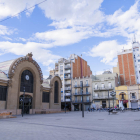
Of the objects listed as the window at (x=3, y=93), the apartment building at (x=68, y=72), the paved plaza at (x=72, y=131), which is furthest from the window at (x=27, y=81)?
the apartment building at (x=68, y=72)

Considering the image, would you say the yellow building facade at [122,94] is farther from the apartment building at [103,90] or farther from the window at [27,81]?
the window at [27,81]

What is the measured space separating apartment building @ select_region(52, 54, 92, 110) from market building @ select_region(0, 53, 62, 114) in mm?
15796

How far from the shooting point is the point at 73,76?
66.2m

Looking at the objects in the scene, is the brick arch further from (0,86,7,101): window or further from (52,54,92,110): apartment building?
(52,54,92,110): apartment building

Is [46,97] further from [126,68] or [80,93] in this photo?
[126,68]

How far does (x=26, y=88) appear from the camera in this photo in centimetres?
3744

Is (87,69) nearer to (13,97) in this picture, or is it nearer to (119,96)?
(119,96)

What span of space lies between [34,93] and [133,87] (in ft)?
112

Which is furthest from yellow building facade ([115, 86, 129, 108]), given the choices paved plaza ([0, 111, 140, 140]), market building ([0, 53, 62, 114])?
paved plaza ([0, 111, 140, 140])

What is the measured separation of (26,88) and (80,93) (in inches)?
1105

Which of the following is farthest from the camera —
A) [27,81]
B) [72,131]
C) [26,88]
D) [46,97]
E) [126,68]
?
[126,68]

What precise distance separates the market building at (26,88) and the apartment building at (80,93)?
576 inches

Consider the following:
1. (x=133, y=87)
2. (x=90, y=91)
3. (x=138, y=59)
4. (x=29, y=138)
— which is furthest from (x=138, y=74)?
(x=29, y=138)

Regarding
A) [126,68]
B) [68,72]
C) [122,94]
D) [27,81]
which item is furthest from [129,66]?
[27,81]
